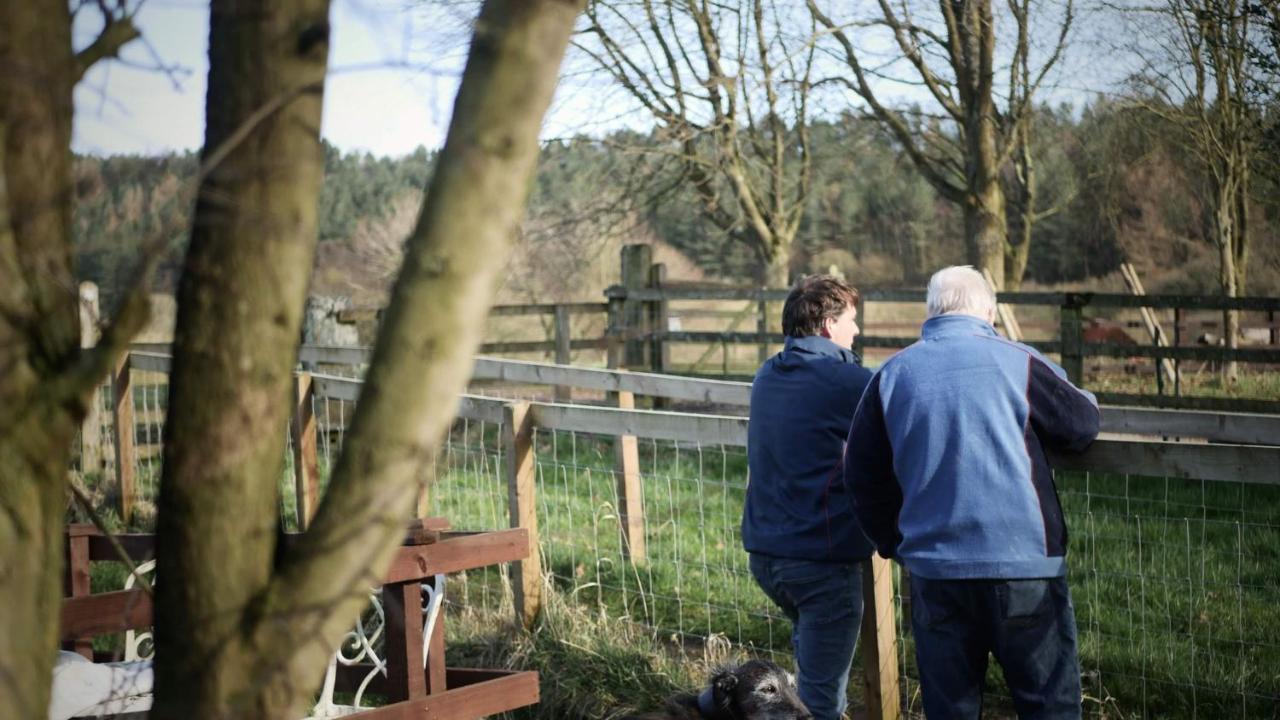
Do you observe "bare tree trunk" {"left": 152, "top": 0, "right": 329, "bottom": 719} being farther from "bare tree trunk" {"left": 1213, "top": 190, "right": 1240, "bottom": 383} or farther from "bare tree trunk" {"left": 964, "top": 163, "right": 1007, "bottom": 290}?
"bare tree trunk" {"left": 1213, "top": 190, "right": 1240, "bottom": 383}

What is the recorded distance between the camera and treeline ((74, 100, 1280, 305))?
5.70ft

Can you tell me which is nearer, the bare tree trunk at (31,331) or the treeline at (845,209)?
the bare tree trunk at (31,331)

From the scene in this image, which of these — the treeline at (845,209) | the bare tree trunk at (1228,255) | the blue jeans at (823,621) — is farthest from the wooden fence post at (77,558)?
the bare tree trunk at (1228,255)

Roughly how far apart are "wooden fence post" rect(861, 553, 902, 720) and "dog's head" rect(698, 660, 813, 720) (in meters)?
0.51

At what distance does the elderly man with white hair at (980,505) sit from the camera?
2.99m

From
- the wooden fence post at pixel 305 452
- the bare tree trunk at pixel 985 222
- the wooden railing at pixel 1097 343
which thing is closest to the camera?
the wooden fence post at pixel 305 452

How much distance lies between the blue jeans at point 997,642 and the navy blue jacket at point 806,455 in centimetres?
49

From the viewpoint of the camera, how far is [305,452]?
7.33m

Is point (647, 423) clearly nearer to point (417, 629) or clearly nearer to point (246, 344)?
point (417, 629)

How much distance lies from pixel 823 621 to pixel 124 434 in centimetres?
703

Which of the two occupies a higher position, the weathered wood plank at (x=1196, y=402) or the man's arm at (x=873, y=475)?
the man's arm at (x=873, y=475)

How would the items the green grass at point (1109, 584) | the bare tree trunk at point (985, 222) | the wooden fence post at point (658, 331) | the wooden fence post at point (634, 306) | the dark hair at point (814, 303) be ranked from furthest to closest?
the wooden fence post at point (634, 306)
the wooden fence post at point (658, 331)
the bare tree trunk at point (985, 222)
the green grass at point (1109, 584)
the dark hair at point (814, 303)

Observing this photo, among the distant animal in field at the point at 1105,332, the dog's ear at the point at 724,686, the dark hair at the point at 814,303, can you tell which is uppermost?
the dark hair at the point at 814,303

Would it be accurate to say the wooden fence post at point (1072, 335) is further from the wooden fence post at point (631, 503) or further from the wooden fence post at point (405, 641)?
the wooden fence post at point (405, 641)
